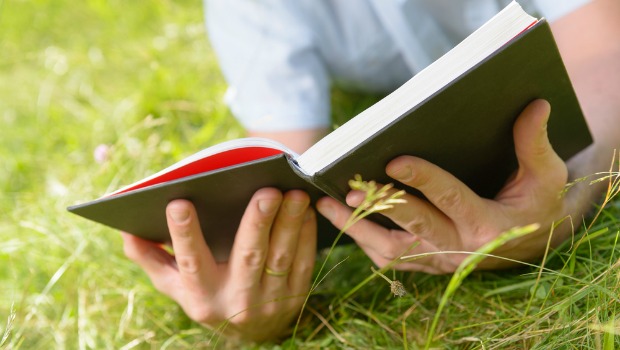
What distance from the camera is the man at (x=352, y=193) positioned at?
3.29 feet

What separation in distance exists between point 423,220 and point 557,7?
543mm

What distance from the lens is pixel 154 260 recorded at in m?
1.23

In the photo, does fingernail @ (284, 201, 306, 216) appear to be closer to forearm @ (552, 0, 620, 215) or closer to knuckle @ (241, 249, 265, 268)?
knuckle @ (241, 249, 265, 268)

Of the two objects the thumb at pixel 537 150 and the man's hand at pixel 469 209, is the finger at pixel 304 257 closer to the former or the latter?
the man's hand at pixel 469 209

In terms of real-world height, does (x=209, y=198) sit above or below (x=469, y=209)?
above

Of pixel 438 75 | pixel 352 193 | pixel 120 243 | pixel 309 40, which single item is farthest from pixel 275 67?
pixel 438 75

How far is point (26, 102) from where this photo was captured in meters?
2.37

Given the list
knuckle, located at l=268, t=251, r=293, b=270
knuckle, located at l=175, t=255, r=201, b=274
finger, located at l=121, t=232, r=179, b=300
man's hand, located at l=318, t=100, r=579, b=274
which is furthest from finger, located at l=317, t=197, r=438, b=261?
finger, located at l=121, t=232, r=179, b=300

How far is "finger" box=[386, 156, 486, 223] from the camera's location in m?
0.89

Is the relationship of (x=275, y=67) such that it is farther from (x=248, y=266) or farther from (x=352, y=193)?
(x=352, y=193)

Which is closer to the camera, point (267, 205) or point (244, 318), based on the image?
point (267, 205)

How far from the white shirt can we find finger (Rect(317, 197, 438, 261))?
0.52 m

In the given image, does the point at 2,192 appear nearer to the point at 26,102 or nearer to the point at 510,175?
the point at 26,102

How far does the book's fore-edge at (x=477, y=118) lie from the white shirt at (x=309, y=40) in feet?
1.81
